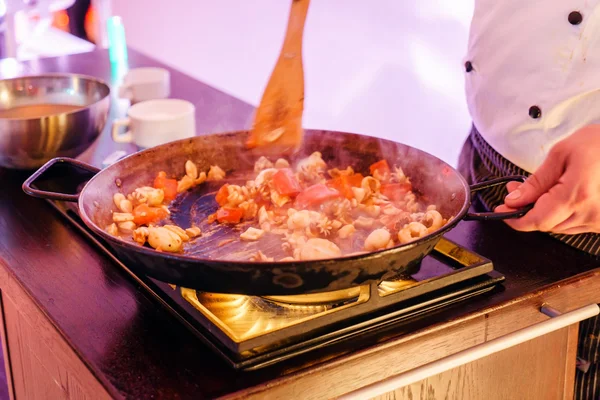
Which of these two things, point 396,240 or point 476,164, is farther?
point 476,164

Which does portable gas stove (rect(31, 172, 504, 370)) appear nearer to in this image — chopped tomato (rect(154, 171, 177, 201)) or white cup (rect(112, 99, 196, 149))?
chopped tomato (rect(154, 171, 177, 201))

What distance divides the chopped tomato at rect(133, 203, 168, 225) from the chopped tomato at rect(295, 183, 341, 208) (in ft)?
0.88

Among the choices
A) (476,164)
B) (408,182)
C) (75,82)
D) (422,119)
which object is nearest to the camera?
(408,182)

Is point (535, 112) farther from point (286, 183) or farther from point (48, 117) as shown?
point (48, 117)

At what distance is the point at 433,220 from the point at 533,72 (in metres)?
0.52

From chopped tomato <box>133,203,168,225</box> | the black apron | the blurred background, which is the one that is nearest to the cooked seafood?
chopped tomato <box>133,203,168,225</box>

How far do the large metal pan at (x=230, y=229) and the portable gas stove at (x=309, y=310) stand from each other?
6 centimetres

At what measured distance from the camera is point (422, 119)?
3650mm

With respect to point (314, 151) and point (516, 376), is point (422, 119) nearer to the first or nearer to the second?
point (314, 151)

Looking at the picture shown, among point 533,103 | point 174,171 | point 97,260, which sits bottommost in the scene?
point 97,260

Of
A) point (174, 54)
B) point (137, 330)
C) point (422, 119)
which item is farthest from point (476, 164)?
point (174, 54)

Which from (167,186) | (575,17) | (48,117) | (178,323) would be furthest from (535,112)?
(48,117)

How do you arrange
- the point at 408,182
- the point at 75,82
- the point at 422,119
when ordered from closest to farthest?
the point at 408,182 < the point at 75,82 < the point at 422,119

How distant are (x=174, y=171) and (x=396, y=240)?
518mm
